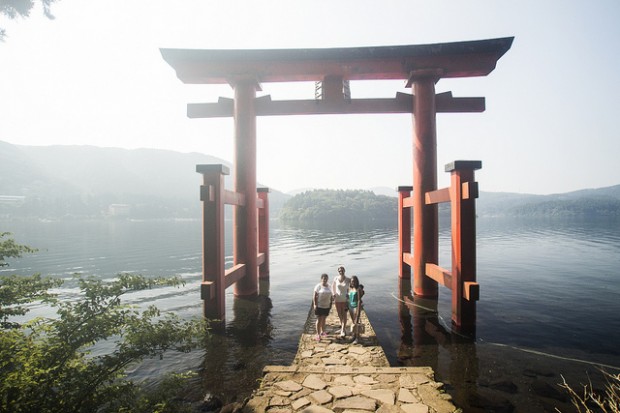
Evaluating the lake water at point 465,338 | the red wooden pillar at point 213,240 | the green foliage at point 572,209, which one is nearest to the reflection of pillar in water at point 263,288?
the lake water at point 465,338

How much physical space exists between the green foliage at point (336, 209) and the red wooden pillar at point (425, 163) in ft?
304

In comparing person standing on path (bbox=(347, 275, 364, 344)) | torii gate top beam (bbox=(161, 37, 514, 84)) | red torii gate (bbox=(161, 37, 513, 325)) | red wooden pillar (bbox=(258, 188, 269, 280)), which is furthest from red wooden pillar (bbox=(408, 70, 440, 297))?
red wooden pillar (bbox=(258, 188, 269, 280))

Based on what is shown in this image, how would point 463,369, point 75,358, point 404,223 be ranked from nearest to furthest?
point 75,358, point 463,369, point 404,223

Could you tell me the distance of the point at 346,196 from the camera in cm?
13450

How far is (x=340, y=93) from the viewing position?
10586 mm

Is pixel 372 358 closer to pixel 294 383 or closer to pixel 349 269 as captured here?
pixel 294 383

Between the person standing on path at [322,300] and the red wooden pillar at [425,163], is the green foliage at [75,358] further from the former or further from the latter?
the red wooden pillar at [425,163]

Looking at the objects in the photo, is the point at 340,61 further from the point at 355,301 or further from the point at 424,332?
the point at 424,332

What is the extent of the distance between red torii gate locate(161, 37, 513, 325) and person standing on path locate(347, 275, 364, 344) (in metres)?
3.28

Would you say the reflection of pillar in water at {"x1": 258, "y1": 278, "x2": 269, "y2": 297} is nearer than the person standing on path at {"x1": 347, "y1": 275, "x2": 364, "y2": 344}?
No

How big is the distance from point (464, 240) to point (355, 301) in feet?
9.97

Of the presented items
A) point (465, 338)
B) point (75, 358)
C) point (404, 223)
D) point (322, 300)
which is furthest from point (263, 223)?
point (75, 358)

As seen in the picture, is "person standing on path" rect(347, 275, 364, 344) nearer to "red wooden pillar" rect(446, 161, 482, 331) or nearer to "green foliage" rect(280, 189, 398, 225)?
"red wooden pillar" rect(446, 161, 482, 331)

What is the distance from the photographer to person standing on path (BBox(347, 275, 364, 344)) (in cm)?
732
